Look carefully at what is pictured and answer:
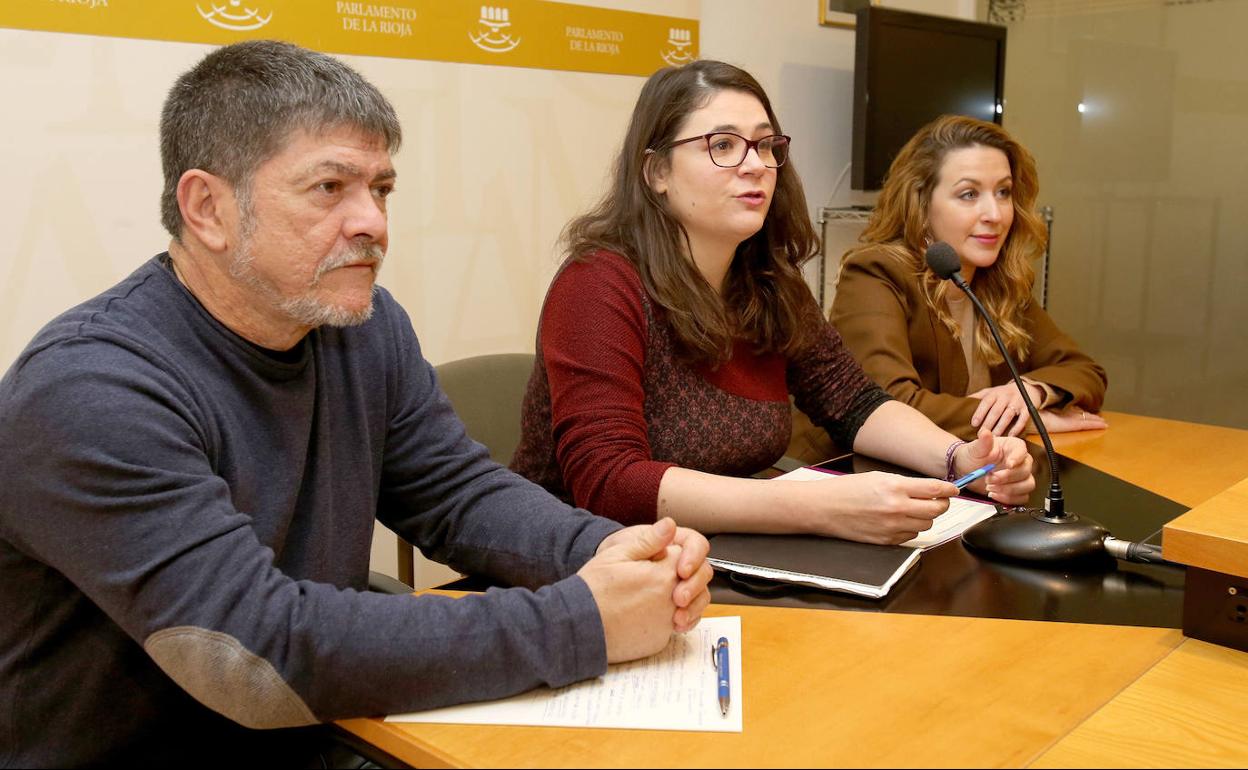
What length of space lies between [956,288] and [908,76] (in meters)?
1.64

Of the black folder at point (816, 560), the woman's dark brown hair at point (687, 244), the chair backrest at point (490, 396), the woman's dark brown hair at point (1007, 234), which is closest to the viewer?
the black folder at point (816, 560)

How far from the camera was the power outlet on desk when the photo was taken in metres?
1.22

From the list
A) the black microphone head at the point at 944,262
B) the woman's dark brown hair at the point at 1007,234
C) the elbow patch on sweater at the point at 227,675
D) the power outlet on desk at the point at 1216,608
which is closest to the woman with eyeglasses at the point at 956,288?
the woman's dark brown hair at the point at 1007,234

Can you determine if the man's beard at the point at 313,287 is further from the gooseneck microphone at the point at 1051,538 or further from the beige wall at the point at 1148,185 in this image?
the beige wall at the point at 1148,185

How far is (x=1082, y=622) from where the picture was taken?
4.20ft

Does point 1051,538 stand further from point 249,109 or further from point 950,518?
point 249,109

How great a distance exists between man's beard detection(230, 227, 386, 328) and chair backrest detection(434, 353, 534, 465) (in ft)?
2.95

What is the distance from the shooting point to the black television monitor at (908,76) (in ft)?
12.7

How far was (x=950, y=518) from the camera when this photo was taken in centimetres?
168

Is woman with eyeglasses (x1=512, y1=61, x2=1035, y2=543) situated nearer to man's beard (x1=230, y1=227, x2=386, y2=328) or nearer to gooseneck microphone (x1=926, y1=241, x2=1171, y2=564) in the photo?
gooseneck microphone (x1=926, y1=241, x2=1171, y2=564)

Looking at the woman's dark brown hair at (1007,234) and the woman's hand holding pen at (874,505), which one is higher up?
the woman's dark brown hair at (1007,234)

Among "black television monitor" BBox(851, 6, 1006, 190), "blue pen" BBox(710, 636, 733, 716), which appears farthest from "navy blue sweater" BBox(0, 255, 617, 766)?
"black television monitor" BBox(851, 6, 1006, 190)

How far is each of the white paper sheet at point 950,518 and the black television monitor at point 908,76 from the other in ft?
7.60

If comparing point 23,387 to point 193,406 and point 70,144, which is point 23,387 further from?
point 70,144
